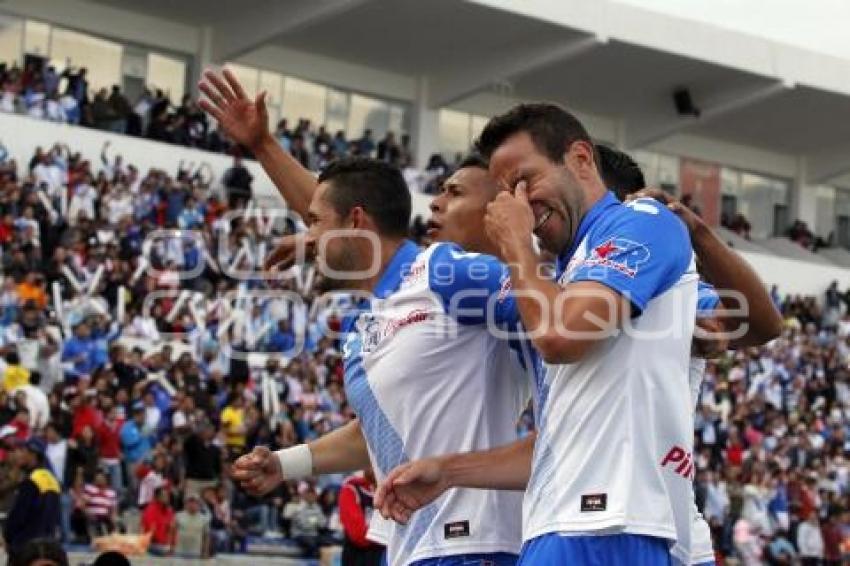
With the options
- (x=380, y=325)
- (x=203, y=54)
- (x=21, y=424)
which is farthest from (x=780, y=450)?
(x=380, y=325)

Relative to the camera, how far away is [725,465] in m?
25.4

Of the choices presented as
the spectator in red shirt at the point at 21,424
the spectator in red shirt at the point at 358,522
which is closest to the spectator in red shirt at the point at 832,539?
the spectator in red shirt at the point at 21,424

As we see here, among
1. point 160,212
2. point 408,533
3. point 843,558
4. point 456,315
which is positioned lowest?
point 843,558

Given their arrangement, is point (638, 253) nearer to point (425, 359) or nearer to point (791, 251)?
point (425, 359)

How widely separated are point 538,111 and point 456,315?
2.94 ft

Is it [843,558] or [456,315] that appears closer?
[456,315]

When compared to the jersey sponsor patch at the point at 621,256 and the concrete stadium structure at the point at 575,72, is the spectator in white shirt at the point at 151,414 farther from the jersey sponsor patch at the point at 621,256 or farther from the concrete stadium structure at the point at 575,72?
the jersey sponsor patch at the point at 621,256

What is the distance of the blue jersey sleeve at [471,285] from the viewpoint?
14.5 feet

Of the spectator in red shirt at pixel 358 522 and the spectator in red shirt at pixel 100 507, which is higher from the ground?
the spectator in red shirt at pixel 358 522

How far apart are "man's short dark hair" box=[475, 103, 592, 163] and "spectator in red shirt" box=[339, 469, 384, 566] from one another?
4.14 meters

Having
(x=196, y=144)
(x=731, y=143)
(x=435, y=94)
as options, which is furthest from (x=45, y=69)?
(x=731, y=143)

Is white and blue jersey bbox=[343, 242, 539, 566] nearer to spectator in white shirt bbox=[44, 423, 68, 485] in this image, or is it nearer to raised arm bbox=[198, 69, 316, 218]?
raised arm bbox=[198, 69, 316, 218]

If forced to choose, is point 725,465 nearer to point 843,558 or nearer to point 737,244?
point 843,558

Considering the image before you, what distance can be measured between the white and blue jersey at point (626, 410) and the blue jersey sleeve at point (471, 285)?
0.64 metres
